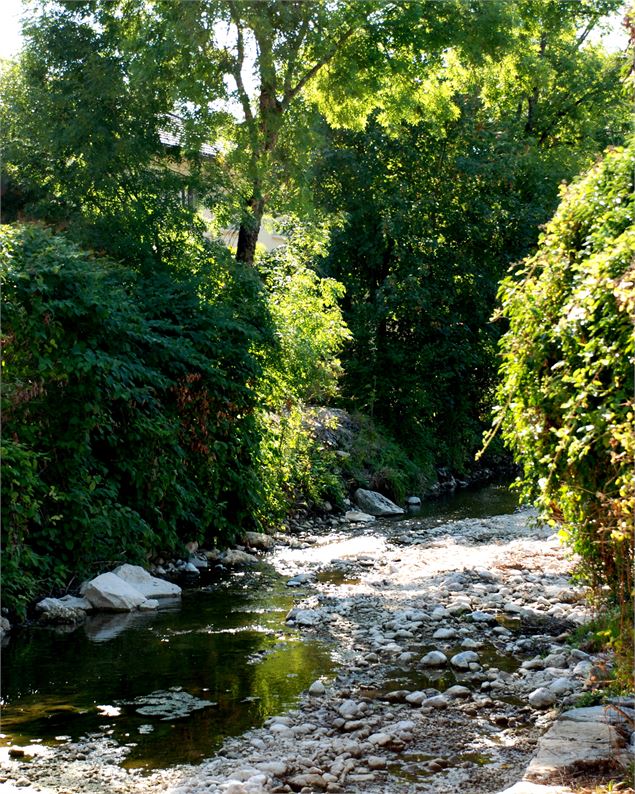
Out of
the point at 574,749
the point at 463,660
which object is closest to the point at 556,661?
the point at 463,660

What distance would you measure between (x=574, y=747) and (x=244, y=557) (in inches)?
324

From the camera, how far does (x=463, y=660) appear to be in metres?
7.63

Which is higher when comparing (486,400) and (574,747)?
(486,400)

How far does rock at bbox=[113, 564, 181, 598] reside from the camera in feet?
35.0

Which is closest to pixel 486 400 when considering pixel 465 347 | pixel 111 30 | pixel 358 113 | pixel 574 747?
pixel 465 347

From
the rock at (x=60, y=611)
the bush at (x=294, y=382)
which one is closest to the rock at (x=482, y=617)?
the rock at (x=60, y=611)

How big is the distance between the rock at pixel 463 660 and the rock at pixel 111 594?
12.4 ft

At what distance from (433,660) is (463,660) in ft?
0.77

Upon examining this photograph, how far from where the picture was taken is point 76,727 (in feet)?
21.0

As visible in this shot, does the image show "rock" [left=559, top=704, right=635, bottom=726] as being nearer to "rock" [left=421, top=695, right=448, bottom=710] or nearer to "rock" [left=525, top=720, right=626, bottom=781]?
"rock" [left=525, top=720, right=626, bottom=781]

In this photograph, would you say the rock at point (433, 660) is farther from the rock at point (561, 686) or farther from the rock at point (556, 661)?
the rock at point (561, 686)

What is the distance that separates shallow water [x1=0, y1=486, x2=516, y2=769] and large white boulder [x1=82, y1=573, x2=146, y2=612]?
0.17 m

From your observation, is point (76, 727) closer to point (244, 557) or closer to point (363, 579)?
point (363, 579)

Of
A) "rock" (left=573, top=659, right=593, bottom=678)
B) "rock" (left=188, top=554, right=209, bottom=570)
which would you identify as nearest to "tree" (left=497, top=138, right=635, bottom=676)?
"rock" (left=573, top=659, right=593, bottom=678)
